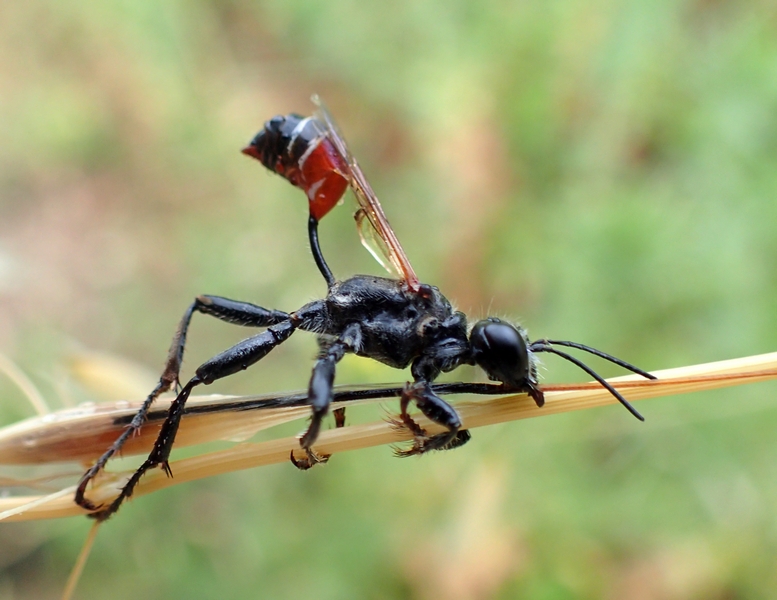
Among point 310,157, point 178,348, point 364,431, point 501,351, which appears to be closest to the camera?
point 364,431

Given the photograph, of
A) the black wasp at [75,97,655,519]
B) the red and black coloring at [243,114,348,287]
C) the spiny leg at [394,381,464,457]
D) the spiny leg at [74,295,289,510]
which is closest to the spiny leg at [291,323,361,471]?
the black wasp at [75,97,655,519]

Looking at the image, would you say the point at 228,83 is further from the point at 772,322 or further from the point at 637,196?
the point at 772,322

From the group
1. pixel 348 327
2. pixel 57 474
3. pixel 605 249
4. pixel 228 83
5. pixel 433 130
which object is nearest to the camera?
pixel 57 474

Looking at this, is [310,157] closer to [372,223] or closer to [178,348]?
[372,223]

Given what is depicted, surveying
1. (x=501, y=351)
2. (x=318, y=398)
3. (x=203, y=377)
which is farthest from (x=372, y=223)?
(x=318, y=398)

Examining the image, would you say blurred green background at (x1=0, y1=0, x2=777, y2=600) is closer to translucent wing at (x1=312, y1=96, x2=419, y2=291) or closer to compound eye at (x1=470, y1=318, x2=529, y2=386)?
translucent wing at (x1=312, y1=96, x2=419, y2=291)

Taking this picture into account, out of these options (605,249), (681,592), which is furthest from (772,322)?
(681,592)
